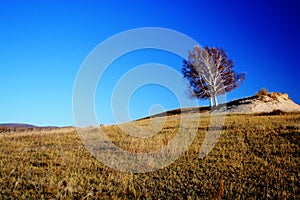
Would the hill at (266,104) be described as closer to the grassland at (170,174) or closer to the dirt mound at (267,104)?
the dirt mound at (267,104)

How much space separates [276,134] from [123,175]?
8249 millimetres

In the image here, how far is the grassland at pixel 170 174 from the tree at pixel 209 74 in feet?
107

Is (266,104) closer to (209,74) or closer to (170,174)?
(209,74)

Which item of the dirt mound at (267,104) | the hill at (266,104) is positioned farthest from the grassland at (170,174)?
the dirt mound at (267,104)

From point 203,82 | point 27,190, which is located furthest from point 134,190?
point 203,82

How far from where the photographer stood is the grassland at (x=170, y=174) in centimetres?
802

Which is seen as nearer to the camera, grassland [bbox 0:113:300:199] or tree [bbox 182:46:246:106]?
grassland [bbox 0:113:300:199]

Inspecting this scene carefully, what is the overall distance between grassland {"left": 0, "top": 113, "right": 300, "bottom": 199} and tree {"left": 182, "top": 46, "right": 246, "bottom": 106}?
107 ft

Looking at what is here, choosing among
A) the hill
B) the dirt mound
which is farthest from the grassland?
the dirt mound

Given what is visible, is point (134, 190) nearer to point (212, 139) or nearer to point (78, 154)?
point (78, 154)

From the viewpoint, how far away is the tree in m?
46.0

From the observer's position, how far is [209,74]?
46.2 metres

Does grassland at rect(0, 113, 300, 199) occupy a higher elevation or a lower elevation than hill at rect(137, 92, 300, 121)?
lower

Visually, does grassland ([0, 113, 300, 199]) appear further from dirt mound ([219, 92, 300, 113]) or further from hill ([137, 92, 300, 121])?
dirt mound ([219, 92, 300, 113])
